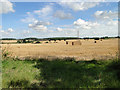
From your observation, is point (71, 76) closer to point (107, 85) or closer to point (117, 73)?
point (107, 85)

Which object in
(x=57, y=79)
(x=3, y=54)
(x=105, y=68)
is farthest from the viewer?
(x=3, y=54)

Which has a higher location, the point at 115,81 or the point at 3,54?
the point at 3,54

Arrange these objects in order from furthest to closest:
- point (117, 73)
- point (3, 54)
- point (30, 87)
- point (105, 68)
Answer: point (3, 54), point (105, 68), point (117, 73), point (30, 87)

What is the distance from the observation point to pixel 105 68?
7.53 metres

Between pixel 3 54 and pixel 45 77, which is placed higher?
pixel 3 54

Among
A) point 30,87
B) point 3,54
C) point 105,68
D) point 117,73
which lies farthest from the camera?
point 3,54

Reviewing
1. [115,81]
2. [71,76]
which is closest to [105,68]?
[115,81]

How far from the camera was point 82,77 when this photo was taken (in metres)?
6.42

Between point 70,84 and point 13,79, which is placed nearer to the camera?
point 70,84

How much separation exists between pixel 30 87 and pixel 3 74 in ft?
8.03

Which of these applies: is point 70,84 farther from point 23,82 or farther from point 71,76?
point 23,82

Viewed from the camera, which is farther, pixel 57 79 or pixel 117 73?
pixel 117 73

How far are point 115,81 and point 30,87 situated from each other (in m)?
4.10

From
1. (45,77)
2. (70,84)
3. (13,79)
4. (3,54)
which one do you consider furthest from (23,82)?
(3,54)
